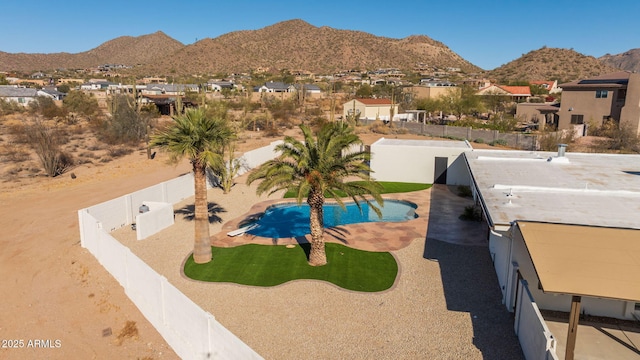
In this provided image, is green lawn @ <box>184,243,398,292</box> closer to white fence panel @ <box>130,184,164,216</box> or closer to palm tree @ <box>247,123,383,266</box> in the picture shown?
palm tree @ <box>247,123,383,266</box>

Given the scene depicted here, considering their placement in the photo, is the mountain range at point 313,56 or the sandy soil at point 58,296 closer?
the sandy soil at point 58,296

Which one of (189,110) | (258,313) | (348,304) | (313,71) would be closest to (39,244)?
(189,110)

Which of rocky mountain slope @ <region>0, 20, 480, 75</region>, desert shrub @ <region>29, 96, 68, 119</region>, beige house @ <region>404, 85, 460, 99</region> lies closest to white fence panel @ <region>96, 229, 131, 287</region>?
Result: desert shrub @ <region>29, 96, 68, 119</region>

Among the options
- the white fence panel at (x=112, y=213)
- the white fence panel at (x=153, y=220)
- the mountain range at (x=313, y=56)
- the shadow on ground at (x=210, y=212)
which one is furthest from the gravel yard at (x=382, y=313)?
the mountain range at (x=313, y=56)

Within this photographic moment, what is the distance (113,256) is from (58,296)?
208 cm

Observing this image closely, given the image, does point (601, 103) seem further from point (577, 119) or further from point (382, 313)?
point (382, 313)

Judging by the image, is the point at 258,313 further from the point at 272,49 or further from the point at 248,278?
the point at 272,49

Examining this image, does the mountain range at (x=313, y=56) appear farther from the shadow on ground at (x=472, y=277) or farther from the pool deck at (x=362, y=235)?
the pool deck at (x=362, y=235)

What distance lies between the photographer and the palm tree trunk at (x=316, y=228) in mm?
16281

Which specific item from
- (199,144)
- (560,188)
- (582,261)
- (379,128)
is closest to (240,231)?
(199,144)

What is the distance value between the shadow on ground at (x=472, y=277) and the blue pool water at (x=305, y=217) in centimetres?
184

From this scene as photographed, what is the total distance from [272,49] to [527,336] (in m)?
172

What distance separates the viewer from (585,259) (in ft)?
34.2

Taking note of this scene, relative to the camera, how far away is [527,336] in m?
10.8
